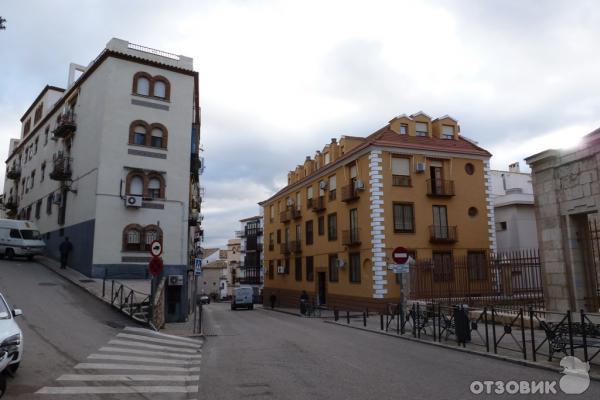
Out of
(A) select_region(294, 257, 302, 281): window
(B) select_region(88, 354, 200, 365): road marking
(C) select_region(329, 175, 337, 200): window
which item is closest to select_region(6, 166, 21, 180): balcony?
(A) select_region(294, 257, 302, 281): window

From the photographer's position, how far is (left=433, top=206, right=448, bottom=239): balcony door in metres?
27.0

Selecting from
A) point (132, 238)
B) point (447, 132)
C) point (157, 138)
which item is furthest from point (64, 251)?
point (447, 132)

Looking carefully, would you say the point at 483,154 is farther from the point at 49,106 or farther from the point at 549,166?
the point at 49,106

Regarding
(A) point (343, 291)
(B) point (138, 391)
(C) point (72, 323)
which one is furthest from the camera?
(A) point (343, 291)

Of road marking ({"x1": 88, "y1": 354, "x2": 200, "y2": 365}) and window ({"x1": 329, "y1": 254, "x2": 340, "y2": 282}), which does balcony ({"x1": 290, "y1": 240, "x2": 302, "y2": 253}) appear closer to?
window ({"x1": 329, "y1": 254, "x2": 340, "y2": 282})

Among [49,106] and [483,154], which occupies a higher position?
[49,106]

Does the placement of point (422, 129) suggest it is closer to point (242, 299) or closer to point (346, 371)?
point (242, 299)

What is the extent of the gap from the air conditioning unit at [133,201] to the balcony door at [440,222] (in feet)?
56.5

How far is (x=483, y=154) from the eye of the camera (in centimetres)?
2939

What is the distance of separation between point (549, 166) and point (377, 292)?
12.8 m

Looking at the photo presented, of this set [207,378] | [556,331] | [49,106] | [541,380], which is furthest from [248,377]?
[49,106]

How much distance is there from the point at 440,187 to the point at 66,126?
2396 centimetres

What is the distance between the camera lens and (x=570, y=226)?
13570 millimetres

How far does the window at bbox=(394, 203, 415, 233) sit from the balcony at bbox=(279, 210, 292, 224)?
13.9 metres
